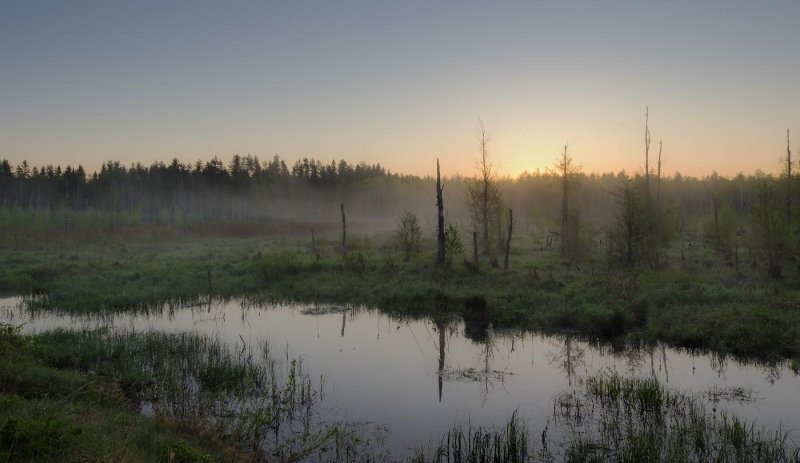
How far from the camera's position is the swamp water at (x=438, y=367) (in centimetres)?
1086

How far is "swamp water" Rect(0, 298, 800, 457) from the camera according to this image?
1086 cm

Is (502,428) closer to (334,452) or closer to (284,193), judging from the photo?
(334,452)

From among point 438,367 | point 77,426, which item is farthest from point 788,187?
point 77,426

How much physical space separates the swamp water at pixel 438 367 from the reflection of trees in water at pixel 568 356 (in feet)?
0.10

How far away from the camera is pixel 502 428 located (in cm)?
1011

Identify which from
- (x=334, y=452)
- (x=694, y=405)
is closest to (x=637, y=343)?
(x=694, y=405)

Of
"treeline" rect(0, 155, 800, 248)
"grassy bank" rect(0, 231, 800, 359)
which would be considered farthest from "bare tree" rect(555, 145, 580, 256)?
"treeline" rect(0, 155, 800, 248)

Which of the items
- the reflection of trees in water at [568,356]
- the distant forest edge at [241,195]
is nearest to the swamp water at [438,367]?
the reflection of trees in water at [568,356]

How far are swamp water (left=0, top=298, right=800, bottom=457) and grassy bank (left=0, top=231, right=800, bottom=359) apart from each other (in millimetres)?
1517

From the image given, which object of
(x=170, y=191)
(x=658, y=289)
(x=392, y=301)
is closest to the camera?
(x=658, y=289)

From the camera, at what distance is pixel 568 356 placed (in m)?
15.5

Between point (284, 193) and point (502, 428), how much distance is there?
110015mm

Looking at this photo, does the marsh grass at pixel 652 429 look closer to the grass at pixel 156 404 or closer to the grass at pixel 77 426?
the grass at pixel 156 404

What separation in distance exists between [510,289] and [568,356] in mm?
8397
